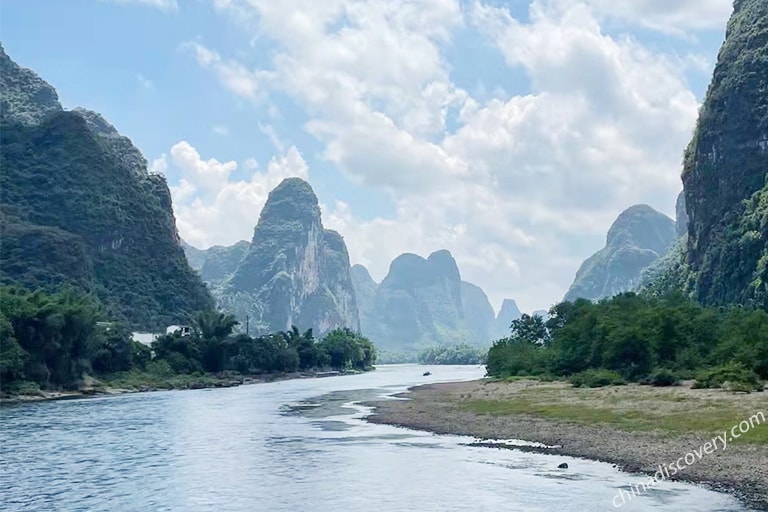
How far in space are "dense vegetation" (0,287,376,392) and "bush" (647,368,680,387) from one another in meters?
60.6

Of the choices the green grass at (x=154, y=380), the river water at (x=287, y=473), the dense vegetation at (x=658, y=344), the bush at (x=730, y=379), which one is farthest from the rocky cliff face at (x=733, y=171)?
the river water at (x=287, y=473)

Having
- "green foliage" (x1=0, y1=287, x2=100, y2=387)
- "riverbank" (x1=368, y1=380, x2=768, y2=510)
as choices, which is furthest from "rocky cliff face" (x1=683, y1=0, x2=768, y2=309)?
"green foliage" (x1=0, y1=287, x2=100, y2=387)

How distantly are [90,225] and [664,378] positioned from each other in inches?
5355

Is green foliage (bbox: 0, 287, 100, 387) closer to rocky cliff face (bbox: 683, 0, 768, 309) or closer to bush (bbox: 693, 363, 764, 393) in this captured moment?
bush (bbox: 693, 363, 764, 393)

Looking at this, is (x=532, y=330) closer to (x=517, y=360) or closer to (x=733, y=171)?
(x=517, y=360)

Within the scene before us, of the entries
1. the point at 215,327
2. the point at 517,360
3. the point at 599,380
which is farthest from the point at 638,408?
the point at 215,327

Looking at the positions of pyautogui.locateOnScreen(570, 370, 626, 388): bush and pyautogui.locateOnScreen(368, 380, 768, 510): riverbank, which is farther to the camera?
pyautogui.locateOnScreen(570, 370, 626, 388): bush

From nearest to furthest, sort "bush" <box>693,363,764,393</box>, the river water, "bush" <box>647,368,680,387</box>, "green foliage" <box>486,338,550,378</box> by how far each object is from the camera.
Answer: the river water → "bush" <box>693,363,764,393</box> → "bush" <box>647,368,680,387</box> → "green foliage" <box>486,338,550,378</box>

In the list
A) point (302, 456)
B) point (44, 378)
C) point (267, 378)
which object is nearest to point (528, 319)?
point (267, 378)

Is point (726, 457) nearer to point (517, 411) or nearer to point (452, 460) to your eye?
point (452, 460)

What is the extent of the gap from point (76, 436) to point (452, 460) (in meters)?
23.5

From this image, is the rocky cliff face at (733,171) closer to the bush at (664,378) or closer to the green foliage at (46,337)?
the bush at (664,378)

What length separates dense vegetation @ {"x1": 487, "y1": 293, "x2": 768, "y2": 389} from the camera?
196 feet

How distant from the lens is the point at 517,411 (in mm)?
51906
